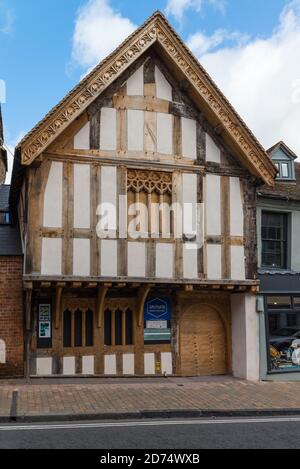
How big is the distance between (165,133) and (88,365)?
20.8 ft

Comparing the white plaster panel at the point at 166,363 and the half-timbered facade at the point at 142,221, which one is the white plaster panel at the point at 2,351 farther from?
the white plaster panel at the point at 166,363

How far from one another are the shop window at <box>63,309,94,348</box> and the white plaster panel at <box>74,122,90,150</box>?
4.18m

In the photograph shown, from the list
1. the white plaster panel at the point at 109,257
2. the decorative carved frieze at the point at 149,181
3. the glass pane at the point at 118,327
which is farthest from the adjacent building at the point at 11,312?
the decorative carved frieze at the point at 149,181

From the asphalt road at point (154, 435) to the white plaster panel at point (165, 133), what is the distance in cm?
721

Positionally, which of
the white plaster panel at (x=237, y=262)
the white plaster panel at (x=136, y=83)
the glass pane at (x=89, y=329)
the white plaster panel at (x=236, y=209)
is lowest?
the glass pane at (x=89, y=329)

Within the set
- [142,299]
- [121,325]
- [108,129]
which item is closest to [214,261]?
[142,299]

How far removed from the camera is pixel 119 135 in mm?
13617

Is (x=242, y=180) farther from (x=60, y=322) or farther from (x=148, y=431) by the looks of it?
(x=148, y=431)

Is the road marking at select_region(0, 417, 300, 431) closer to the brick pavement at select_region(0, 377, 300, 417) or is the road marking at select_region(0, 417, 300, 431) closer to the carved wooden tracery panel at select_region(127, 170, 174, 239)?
the brick pavement at select_region(0, 377, 300, 417)

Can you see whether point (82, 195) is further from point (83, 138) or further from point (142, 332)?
point (142, 332)

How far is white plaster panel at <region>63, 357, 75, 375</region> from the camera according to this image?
1340 centimetres

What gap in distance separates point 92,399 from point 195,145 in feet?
23.4

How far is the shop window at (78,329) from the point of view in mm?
13578

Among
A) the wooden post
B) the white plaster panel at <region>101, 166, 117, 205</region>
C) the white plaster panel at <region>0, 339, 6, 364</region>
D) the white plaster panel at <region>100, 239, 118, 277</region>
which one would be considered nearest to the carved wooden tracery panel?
the white plaster panel at <region>101, 166, 117, 205</region>
